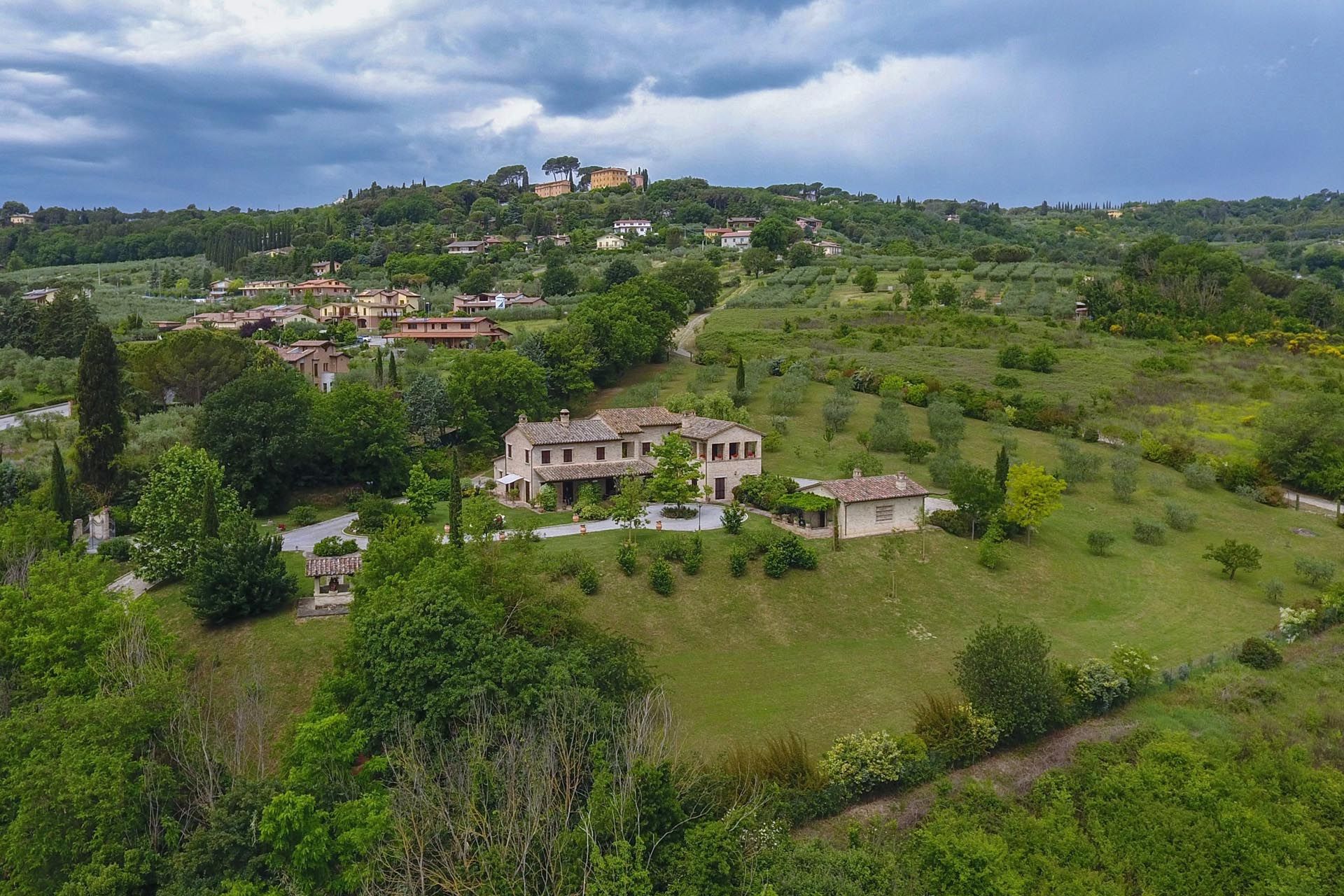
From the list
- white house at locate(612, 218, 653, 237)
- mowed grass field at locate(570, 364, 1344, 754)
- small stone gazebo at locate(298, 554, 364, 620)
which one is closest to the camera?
mowed grass field at locate(570, 364, 1344, 754)

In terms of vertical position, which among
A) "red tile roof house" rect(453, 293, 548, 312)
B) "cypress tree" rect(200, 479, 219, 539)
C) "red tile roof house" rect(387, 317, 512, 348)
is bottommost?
"cypress tree" rect(200, 479, 219, 539)

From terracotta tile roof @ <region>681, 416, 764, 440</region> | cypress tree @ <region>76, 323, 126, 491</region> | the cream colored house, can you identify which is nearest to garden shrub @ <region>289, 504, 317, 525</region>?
cypress tree @ <region>76, 323, 126, 491</region>

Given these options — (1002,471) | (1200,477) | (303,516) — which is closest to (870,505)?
(1002,471)

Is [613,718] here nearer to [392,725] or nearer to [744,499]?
[392,725]

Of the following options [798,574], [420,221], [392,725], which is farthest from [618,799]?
[420,221]

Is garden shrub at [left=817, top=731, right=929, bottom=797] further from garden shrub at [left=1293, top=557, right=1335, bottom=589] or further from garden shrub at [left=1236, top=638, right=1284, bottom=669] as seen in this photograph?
garden shrub at [left=1293, top=557, right=1335, bottom=589]

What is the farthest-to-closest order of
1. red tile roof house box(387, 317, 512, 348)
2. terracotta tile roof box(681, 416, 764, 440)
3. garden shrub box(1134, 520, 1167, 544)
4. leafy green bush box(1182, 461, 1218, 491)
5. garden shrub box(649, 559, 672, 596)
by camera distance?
red tile roof house box(387, 317, 512, 348) < leafy green bush box(1182, 461, 1218, 491) < terracotta tile roof box(681, 416, 764, 440) < garden shrub box(1134, 520, 1167, 544) < garden shrub box(649, 559, 672, 596)

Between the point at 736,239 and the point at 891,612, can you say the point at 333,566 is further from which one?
the point at 736,239

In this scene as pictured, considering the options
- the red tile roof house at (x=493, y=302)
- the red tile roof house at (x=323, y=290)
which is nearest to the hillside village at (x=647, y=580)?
the red tile roof house at (x=493, y=302)
